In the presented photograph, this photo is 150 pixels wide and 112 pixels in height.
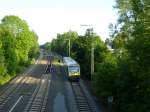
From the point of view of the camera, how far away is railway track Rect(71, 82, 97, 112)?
41553mm

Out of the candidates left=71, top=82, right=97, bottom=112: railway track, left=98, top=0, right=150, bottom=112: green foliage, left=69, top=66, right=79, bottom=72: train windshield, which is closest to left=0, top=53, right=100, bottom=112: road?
left=71, top=82, right=97, bottom=112: railway track

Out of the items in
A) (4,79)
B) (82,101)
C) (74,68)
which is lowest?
(82,101)

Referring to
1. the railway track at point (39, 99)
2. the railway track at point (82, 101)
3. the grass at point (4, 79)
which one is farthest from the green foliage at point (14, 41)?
the railway track at point (82, 101)

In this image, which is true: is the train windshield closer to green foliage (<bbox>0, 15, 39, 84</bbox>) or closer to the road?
the road

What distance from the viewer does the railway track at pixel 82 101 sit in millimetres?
41553

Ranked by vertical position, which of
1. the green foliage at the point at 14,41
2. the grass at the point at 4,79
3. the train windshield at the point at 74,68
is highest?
the green foliage at the point at 14,41

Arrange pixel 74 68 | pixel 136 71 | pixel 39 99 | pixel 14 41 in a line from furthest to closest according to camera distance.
Answer: pixel 14 41
pixel 74 68
pixel 39 99
pixel 136 71

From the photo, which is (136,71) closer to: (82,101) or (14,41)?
(82,101)

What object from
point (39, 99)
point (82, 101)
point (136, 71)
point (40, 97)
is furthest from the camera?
point (40, 97)

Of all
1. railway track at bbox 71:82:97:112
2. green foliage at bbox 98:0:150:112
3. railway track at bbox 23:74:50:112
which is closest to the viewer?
green foliage at bbox 98:0:150:112

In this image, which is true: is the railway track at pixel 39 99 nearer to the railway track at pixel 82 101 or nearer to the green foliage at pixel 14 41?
the railway track at pixel 82 101

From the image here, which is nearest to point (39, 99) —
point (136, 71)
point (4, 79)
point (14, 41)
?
point (136, 71)

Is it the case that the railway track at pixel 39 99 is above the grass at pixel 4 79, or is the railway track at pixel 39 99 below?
below

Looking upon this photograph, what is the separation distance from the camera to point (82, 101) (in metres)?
46.7
